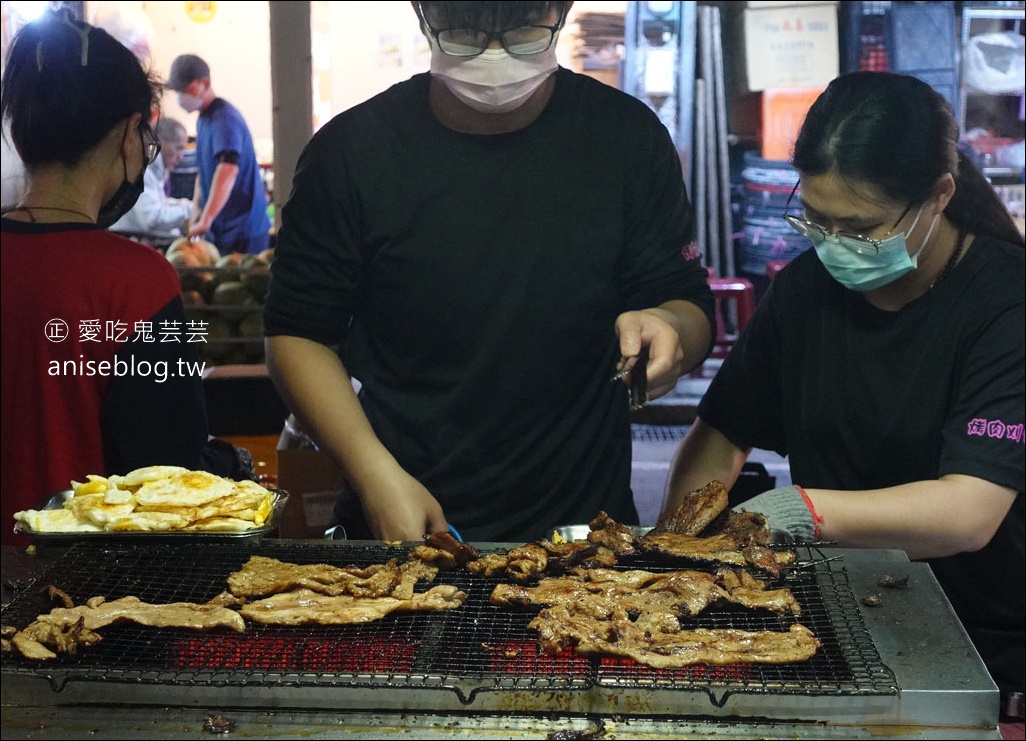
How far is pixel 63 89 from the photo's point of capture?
240 cm

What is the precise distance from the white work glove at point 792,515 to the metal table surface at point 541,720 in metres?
0.61

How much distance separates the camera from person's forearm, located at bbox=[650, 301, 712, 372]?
7.75 feet

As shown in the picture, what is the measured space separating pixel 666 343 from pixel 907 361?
0.75 meters

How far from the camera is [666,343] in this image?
2.15 m

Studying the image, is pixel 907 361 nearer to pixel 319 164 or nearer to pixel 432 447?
pixel 432 447

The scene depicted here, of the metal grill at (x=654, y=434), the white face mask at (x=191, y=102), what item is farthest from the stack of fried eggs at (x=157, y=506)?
the metal grill at (x=654, y=434)

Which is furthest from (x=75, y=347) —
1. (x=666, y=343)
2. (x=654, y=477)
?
(x=654, y=477)

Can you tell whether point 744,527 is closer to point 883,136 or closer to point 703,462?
point 703,462

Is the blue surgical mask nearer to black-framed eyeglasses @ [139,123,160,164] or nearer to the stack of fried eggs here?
the stack of fried eggs

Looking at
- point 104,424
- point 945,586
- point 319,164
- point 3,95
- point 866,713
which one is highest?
point 3,95

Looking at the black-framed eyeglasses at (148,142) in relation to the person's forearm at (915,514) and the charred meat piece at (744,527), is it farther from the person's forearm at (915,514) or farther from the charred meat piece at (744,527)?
the person's forearm at (915,514)

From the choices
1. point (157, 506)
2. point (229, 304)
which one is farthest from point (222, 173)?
point (157, 506)

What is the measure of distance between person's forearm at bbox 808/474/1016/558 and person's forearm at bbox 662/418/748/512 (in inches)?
23.5

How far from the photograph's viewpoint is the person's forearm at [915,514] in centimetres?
227
